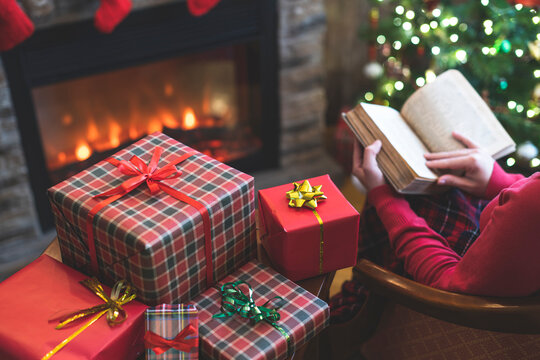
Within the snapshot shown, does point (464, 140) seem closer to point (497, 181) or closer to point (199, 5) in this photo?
point (497, 181)

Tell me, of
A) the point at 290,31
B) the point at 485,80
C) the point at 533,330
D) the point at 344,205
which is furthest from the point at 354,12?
the point at 533,330

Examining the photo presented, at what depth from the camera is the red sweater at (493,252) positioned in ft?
3.14

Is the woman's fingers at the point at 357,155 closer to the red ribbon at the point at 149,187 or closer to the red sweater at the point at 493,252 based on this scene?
the red sweater at the point at 493,252

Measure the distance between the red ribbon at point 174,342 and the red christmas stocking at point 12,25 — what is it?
3.43ft

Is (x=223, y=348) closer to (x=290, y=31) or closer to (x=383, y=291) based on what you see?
(x=383, y=291)

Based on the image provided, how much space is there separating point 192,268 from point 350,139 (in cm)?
164

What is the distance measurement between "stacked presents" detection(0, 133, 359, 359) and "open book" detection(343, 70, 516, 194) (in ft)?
0.78

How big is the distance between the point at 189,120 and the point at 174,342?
5.09ft

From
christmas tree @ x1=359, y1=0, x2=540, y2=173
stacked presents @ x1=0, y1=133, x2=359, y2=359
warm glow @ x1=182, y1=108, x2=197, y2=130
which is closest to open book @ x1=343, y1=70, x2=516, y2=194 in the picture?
Answer: stacked presents @ x1=0, y1=133, x2=359, y2=359

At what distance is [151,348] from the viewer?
956 mm

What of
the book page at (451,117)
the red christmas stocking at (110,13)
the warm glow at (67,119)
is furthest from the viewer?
the warm glow at (67,119)

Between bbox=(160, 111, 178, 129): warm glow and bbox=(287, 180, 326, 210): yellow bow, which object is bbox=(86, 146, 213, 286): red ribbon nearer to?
bbox=(287, 180, 326, 210): yellow bow

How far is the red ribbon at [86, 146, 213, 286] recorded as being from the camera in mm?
1003

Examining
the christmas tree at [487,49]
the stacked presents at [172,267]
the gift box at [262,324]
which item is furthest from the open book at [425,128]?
the christmas tree at [487,49]
